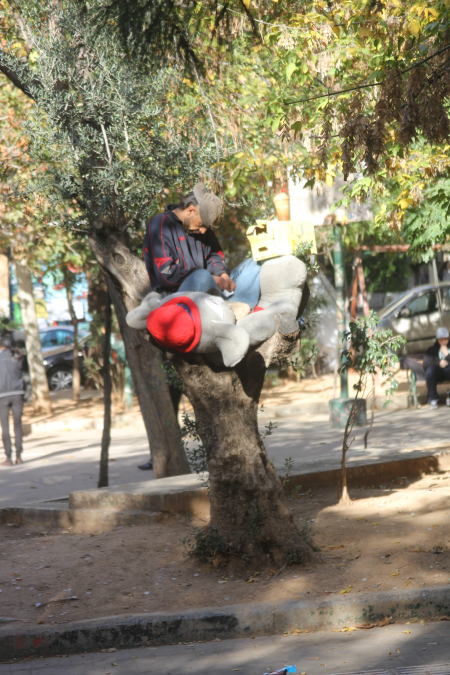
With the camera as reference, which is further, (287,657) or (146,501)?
(146,501)

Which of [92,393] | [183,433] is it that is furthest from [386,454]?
[92,393]

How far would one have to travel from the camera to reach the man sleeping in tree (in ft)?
15.2

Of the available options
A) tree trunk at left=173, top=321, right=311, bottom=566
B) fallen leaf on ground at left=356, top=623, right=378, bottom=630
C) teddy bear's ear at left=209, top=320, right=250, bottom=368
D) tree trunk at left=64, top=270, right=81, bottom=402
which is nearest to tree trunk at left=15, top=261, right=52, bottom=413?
tree trunk at left=64, top=270, right=81, bottom=402

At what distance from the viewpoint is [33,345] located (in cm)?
1680

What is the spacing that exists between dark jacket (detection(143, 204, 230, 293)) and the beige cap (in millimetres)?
182

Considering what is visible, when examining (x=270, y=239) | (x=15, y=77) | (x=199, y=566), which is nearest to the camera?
(x=270, y=239)

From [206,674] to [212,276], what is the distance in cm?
232

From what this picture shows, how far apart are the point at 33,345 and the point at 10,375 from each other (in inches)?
224

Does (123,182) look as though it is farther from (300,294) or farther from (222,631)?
(222,631)

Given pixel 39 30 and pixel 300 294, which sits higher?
pixel 39 30

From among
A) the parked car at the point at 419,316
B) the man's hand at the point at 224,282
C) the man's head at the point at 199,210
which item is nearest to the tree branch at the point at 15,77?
the man's head at the point at 199,210

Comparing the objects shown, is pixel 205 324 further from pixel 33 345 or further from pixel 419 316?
pixel 419 316

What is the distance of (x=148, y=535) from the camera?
19.7 ft

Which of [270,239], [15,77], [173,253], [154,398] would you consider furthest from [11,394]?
[270,239]
